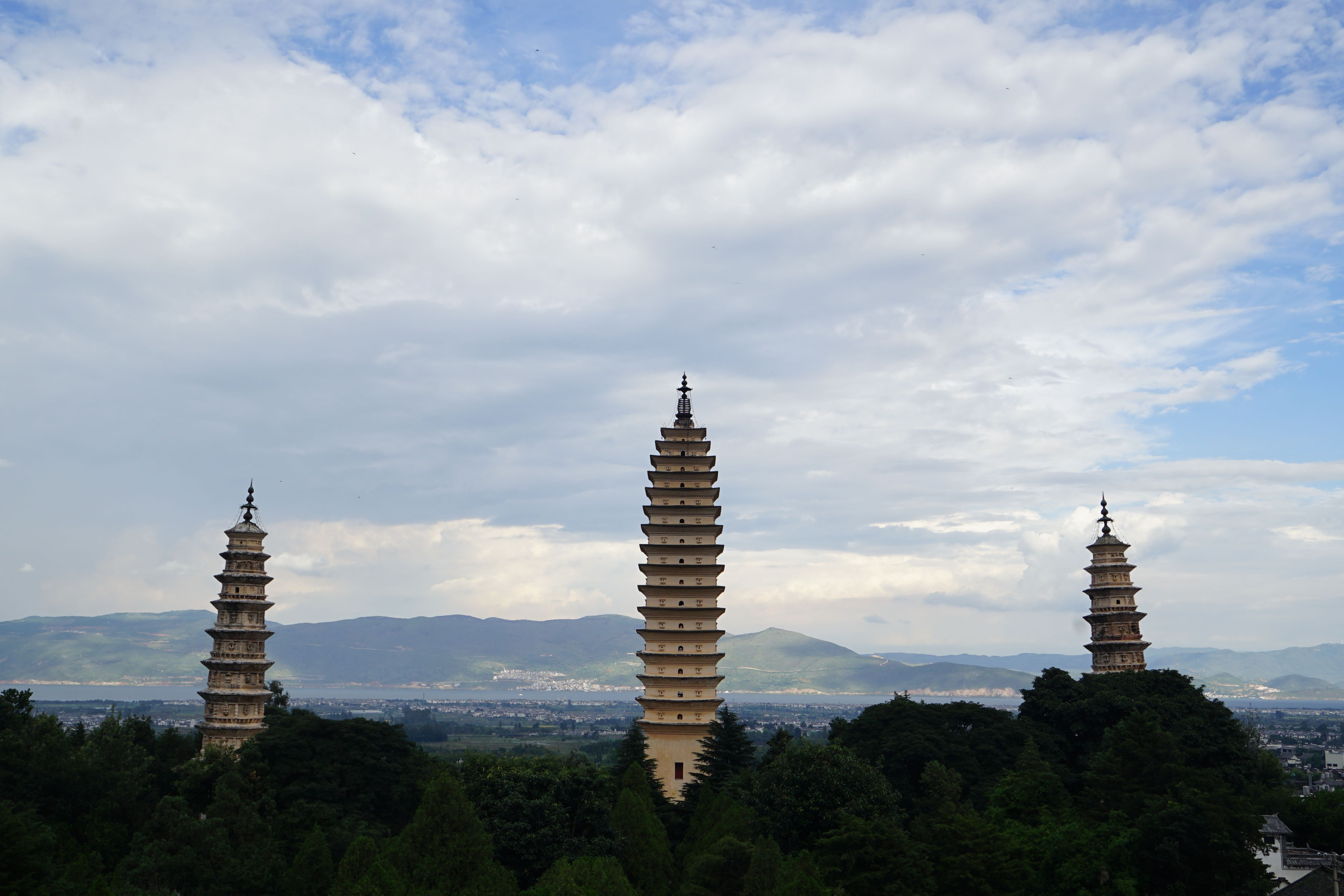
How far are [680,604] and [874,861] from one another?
31.4 m

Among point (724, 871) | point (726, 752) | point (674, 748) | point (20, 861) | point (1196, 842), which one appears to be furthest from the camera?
point (674, 748)

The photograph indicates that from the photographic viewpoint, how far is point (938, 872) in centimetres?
3503

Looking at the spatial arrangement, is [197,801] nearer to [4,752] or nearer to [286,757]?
[286,757]

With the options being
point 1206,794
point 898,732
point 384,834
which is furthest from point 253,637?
point 1206,794

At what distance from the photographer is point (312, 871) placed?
120 ft

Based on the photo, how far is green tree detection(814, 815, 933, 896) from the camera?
111 feet

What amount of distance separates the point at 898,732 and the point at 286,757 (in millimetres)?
29040

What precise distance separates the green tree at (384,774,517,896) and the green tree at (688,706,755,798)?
22639 mm

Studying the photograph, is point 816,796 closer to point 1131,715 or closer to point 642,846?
point 642,846

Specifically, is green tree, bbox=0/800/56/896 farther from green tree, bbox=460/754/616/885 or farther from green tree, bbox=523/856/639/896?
green tree, bbox=523/856/639/896

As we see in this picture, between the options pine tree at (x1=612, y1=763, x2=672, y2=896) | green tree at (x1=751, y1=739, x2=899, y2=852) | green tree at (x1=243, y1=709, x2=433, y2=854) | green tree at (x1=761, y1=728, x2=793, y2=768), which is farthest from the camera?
green tree at (x1=243, y1=709, x2=433, y2=854)

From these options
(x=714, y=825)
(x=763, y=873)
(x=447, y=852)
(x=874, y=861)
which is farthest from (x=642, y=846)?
(x=447, y=852)

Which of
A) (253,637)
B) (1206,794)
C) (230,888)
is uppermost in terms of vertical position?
(253,637)

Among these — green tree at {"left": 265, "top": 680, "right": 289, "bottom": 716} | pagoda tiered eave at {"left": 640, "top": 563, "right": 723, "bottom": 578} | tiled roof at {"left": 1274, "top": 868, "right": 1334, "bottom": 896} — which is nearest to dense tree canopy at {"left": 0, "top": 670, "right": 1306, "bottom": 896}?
tiled roof at {"left": 1274, "top": 868, "right": 1334, "bottom": 896}
